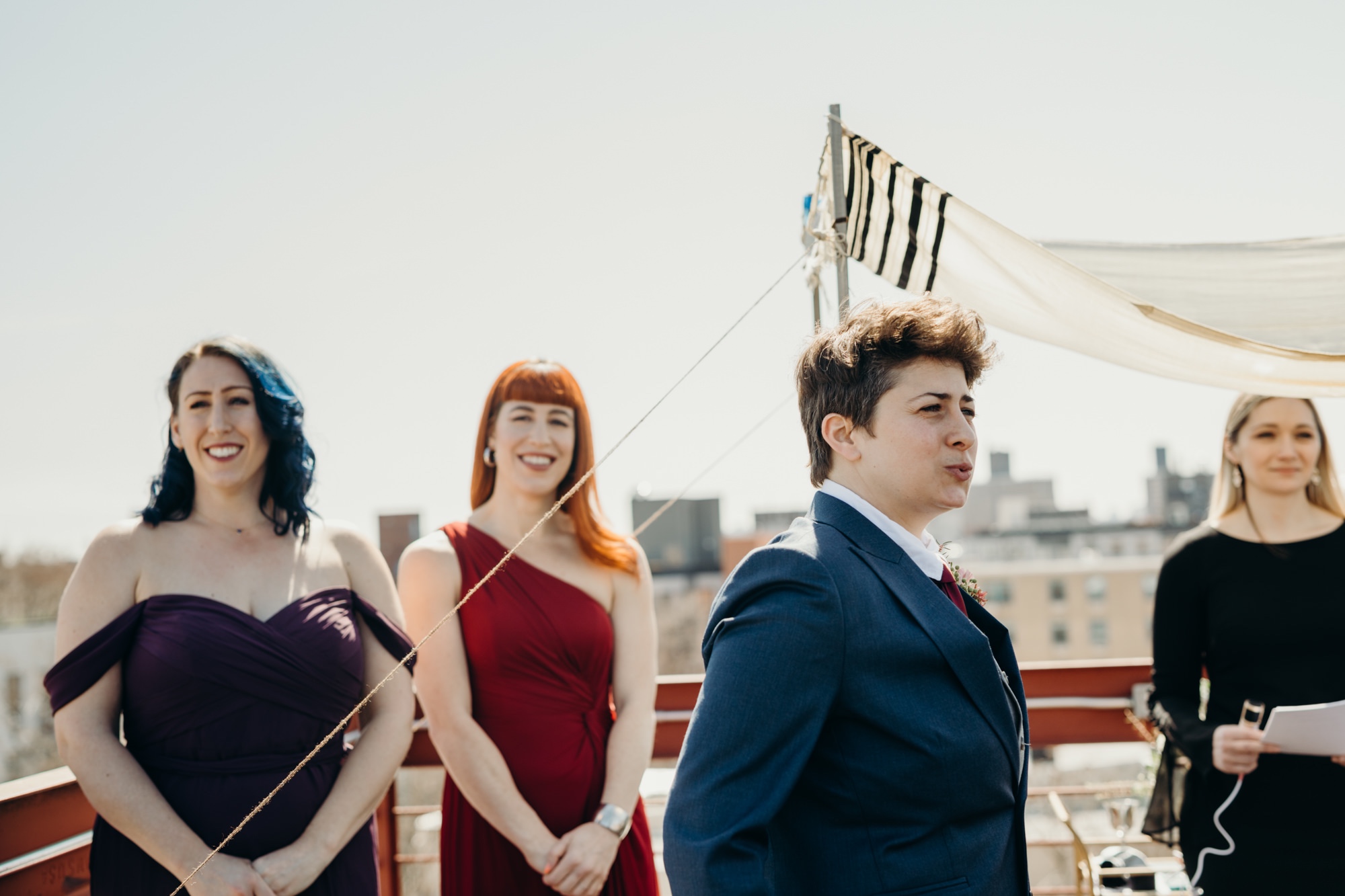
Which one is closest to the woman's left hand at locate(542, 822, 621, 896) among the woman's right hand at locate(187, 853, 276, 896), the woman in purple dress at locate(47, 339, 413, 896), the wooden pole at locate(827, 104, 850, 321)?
the woman in purple dress at locate(47, 339, 413, 896)

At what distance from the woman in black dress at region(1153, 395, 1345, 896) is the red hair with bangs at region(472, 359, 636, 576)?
151 cm

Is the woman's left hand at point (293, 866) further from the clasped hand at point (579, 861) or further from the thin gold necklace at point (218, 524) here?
the thin gold necklace at point (218, 524)

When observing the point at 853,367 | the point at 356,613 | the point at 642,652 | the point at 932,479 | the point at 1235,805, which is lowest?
the point at 1235,805

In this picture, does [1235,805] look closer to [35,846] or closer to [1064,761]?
[35,846]

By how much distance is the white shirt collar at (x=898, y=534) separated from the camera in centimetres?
139

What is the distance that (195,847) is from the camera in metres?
1.86

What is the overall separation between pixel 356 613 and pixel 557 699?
0.55 m

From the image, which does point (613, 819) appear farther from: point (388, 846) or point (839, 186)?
point (839, 186)

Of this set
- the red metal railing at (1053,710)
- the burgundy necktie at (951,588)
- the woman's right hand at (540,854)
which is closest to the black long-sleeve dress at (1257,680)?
the red metal railing at (1053,710)

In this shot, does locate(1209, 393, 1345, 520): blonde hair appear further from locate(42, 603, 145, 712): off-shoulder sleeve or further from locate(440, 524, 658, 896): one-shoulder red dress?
locate(42, 603, 145, 712): off-shoulder sleeve

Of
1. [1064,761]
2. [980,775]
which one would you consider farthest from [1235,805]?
[1064,761]

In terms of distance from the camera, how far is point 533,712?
237cm

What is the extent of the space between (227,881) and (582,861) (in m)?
0.79

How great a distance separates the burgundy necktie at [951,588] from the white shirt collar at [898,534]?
0.05ft
